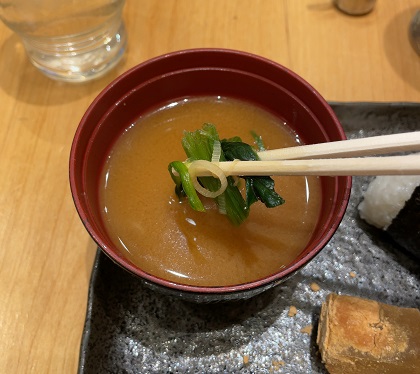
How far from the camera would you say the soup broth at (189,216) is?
1150 millimetres

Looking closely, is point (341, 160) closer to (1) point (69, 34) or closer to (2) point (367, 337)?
(2) point (367, 337)

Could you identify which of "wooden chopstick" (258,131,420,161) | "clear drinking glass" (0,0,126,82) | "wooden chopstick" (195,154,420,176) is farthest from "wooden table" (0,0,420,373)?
"wooden chopstick" (258,131,420,161)

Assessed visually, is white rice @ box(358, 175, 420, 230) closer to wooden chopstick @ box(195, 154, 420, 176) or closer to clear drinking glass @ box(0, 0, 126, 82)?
wooden chopstick @ box(195, 154, 420, 176)

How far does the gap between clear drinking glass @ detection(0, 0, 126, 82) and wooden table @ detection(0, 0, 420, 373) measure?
0.15 feet

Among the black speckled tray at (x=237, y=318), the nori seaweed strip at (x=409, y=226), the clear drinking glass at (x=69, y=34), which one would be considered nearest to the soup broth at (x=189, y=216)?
the black speckled tray at (x=237, y=318)

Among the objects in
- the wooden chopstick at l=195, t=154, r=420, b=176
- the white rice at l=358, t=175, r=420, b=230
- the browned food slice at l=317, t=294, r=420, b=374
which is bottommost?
the browned food slice at l=317, t=294, r=420, b=374

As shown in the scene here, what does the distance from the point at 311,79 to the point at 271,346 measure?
3.08 ft

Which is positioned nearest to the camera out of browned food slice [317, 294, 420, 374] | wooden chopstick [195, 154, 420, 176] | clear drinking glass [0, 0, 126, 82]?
wooden chopstick [195, 154, 420, 176]

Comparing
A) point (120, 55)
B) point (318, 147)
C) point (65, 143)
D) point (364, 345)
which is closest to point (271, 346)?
point (364, 345)

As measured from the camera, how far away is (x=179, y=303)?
126cm

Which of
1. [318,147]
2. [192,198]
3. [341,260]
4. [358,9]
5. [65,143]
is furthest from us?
[358,9]

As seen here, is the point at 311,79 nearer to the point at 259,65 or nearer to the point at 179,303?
the point at 259,65

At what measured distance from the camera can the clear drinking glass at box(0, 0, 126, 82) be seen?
155cm

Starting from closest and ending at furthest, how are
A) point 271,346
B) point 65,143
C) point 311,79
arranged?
point 271,346
point 65,143
point 311,79
